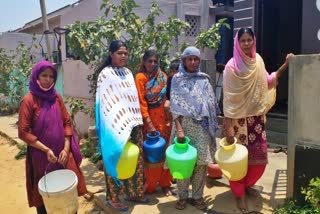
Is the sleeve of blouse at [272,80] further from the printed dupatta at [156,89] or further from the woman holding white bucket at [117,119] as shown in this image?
the woman holding white bucket at [117,119]

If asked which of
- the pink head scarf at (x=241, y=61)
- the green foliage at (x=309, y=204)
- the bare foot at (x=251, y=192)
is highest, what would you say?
the pink head scarf at (x=241, y=61)

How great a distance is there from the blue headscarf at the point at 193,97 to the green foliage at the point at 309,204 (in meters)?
0.86

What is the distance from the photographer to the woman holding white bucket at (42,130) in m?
2.66

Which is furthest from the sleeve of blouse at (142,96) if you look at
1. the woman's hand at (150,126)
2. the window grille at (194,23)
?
the window grille at (194,23)

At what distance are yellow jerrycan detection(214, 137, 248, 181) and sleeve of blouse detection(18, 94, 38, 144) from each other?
1.51 meters

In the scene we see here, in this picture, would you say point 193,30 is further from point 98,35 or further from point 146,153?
point 146,153

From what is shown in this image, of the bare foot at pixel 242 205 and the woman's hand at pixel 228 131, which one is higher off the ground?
the woman's hand at pixel 228 131

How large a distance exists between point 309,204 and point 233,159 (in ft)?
2.19

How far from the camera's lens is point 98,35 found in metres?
4.48

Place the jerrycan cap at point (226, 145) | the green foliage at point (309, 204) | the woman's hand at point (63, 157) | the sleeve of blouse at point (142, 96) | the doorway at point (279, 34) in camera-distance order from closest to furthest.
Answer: the green foliage at point (309, 204)
the woman's hand at point (63, 157)
the jerrycan cap at point (226, 145)
the sleeve of blouse at point (142, 96)
the doorway at point (279, 34)

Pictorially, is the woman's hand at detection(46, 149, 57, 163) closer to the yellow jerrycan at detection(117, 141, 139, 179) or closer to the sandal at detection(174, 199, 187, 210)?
the yellow jerrycan at detection(117, 141, 139, 179)

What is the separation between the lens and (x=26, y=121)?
8.69 feet

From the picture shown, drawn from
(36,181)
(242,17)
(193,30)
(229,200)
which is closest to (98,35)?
(36,181)

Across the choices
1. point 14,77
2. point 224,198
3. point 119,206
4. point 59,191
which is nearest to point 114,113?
point 59,191
